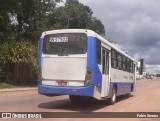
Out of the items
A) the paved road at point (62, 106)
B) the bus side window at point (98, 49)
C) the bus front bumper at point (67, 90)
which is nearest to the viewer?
the bus front bumper at point (67, 90)

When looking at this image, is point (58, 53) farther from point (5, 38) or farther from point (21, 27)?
point (21, 27)

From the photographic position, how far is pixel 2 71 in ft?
111

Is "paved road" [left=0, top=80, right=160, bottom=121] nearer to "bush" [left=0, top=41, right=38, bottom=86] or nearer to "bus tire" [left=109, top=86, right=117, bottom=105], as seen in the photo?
"bus tire" [left=109, top=86, right=117, bottom=105]

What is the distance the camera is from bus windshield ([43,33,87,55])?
14.8 m

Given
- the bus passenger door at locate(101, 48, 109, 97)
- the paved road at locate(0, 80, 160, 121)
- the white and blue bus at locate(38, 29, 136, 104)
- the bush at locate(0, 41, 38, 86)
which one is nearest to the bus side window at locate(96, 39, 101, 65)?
the white and blue bus at locate(38, 29, 136, 104)

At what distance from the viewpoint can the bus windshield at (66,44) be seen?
14805 mm

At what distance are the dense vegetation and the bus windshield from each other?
17.7 m

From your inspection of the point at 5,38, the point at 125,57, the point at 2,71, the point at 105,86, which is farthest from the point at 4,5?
the point at 105,86

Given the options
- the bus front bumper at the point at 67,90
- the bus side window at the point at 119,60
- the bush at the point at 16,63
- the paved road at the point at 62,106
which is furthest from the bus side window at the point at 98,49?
the bush at the point at 16,63

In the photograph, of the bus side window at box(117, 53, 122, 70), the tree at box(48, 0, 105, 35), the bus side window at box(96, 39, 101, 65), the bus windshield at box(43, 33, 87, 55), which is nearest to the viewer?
the bus windshield at box(43, 33, 87, 55)

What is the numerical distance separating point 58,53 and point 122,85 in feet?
24.7

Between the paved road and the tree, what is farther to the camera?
the tree

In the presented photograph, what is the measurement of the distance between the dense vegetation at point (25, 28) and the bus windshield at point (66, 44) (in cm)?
1769

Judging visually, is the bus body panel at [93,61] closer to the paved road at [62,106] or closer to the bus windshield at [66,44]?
the bus windshield at [66,44]
